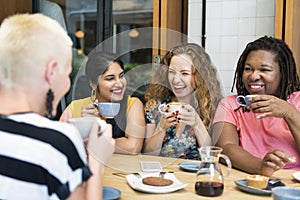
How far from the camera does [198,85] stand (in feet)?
6.35

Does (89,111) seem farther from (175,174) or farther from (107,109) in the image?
(175,174)

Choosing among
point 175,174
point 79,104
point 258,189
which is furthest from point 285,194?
point 79,104

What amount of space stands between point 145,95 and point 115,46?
34.2 inches

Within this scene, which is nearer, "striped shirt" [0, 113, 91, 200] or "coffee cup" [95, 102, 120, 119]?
"striped shirt" [0, 113, 91, 200]

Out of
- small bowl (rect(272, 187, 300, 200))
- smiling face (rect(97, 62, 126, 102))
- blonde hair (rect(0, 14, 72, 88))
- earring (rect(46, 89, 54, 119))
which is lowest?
small bowl (rect(272, 187, 300, 200))

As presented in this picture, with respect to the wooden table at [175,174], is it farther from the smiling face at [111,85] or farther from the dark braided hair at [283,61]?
the dark braided hair at [283,61]

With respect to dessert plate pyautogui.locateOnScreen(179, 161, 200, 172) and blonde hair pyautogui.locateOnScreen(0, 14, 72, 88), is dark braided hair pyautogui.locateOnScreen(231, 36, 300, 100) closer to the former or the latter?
dessert plate pyautogui.locateOnScreen(179, 161, 200, 172)

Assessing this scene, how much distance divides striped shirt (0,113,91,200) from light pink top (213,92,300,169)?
1.26 m

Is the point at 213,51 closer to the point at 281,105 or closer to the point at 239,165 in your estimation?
the point at 281,105

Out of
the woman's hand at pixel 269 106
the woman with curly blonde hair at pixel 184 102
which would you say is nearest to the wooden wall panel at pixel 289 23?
the woman with curly blonde hair at pixel 184 102

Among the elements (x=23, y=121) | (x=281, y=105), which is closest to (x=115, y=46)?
(x=281, y=105)

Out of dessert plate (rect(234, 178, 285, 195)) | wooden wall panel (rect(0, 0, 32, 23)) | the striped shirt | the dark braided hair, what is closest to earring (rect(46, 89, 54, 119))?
the striped shirt

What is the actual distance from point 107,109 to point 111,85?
25 centimetres

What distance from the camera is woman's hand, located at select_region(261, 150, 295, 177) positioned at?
137cm
